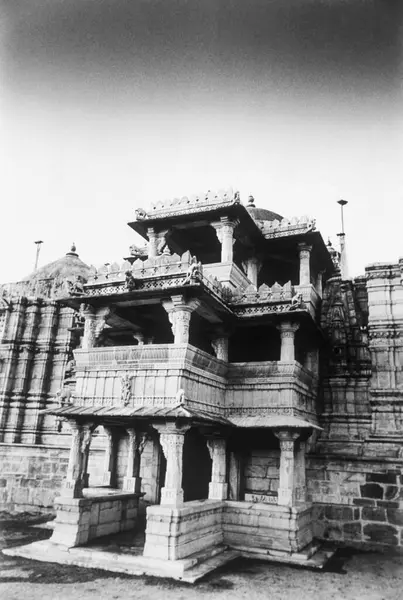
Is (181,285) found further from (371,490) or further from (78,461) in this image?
(371,490)

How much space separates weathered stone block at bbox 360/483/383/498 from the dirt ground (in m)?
2.04

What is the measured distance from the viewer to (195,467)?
17.8 meters

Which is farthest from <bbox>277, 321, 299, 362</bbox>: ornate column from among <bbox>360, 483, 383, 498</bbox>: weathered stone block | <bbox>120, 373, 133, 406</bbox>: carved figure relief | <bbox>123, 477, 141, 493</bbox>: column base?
<bbox>123, 477, 141, 493</bbox>: column base

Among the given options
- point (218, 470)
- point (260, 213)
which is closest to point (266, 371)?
point (218, 470)

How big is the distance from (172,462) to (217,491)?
3.03m

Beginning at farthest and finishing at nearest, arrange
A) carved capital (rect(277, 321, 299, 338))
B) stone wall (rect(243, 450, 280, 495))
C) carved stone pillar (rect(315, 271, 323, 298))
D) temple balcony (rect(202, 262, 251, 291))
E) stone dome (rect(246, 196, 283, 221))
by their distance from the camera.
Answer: stone dome (rect(246, 196, 283, 221)) → carved stone pillar (rect(315, 271, 323, 298)) → temple balcony (rect(202, 262, 251, 291)) → stone wall (rect(243, 450, 280, 495)) → carved capital (rect(277, 321, 299, 338))

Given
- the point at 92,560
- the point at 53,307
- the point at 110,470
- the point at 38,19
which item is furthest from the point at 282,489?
the point at 53,307

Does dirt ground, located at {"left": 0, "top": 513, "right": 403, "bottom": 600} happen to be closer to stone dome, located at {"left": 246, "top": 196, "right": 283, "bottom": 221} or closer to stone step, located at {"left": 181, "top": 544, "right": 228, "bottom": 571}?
stone step, located at {"left": 181, "top": 544, "right": 228, "bottom": 571}

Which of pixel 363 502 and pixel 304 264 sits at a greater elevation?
pixel 304 264

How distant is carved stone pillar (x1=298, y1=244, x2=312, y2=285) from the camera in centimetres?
1931

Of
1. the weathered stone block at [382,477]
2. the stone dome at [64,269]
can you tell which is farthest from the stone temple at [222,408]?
the stone dome at [64,269]

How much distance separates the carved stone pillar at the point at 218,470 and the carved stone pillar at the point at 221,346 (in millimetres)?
2568

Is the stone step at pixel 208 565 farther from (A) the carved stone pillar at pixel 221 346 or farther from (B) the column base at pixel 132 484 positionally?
(A) the carved stone pillar at pixel 221 346

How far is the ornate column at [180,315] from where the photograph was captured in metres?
13.5
